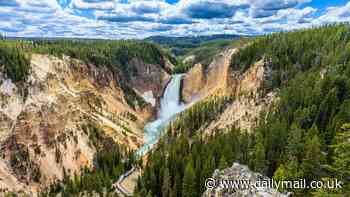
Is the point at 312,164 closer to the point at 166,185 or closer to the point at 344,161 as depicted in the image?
the point at 344,161

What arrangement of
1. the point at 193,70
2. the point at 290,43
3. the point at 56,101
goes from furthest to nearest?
the point at 193,70
the point at 290,43
the point at 56,101

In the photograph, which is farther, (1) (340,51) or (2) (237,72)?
(2) (237,72)

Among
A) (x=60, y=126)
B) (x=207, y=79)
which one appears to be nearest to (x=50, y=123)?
(x=60, y=126)

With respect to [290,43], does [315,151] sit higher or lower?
lower

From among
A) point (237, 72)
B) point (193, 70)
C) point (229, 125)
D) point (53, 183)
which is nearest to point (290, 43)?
point (237, 72)

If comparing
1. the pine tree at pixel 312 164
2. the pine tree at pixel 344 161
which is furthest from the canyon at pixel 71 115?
the pine tree at pixel 344 161

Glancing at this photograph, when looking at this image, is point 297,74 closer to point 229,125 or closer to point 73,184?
point 229,125
